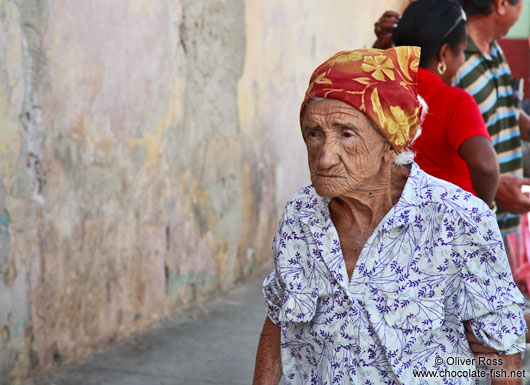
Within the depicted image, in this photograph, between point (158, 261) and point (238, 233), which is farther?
point (238, 233)

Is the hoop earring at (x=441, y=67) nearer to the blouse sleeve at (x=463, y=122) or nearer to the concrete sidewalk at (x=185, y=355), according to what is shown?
the blouse sleeve at (x=463, y=122)

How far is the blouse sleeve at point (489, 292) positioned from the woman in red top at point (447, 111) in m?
1.27

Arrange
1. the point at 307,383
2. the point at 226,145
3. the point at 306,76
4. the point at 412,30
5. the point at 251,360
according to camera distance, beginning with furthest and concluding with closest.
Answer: the point at 306,76, the point at 226,145, the point at 251,360, the point at 412,30, the point at 307,383

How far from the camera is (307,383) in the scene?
7.11 ft

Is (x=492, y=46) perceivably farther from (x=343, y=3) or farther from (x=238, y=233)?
(x=343, y=3)

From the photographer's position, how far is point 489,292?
1918mm

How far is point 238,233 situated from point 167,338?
1413 millimetres

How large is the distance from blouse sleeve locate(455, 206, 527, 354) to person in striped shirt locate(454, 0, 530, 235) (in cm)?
197

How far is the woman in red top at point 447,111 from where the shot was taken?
315cm

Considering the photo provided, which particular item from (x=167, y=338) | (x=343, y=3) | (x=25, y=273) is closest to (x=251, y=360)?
(x=167, y=338)

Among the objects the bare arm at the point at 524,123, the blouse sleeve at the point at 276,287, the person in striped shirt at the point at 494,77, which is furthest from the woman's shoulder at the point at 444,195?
the bare arm at the point at 524,123

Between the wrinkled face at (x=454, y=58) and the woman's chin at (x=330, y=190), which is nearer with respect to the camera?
the woman's chin at (x=330, y=190)

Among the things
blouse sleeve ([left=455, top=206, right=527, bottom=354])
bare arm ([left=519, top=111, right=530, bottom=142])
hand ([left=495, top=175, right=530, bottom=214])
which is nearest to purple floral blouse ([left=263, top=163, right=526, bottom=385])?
blouse sleeve ([left=455, top=206, right=527, bottom=354])

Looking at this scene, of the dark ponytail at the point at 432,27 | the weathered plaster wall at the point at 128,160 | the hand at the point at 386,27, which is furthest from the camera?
the hand at the point at 386,27
